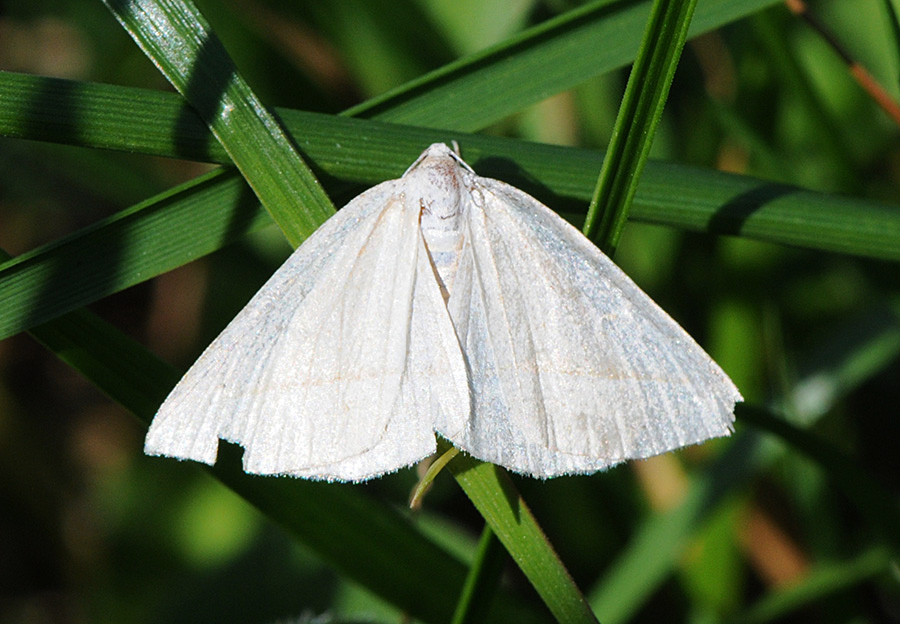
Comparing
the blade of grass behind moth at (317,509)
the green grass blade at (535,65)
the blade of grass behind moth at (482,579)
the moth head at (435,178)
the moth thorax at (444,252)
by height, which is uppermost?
the green grass blade at (535,65)

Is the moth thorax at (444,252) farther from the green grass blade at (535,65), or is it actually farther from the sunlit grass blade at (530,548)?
the sunlit grass blade at (530,548)

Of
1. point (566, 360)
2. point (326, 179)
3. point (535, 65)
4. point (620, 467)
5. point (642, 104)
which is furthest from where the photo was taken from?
point (620, 467)

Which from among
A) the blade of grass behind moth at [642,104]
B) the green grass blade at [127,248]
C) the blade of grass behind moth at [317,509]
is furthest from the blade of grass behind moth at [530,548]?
the green grass blade at [127,248]

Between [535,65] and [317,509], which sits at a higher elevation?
[535,65]

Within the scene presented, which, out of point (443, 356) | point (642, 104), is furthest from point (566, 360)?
point (642, 104)

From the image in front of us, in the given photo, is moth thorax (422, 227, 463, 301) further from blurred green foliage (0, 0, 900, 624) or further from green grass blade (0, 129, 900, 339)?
blurred green foliage (0, 0, 900, 624)

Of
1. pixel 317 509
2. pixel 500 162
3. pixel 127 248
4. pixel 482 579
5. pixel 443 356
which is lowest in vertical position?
pixel 482 579

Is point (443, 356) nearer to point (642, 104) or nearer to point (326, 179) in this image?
point (326, 179)
